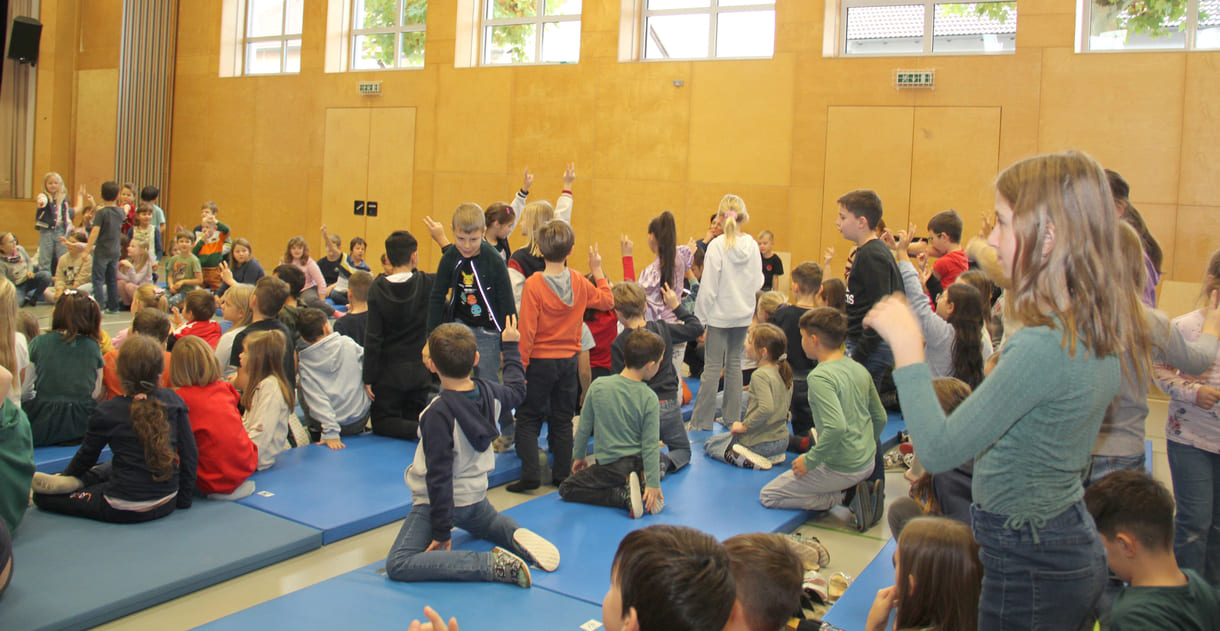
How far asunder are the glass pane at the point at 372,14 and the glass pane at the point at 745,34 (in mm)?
5665

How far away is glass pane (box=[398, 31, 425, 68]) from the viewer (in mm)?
13753

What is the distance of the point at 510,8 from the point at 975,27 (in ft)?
21.4

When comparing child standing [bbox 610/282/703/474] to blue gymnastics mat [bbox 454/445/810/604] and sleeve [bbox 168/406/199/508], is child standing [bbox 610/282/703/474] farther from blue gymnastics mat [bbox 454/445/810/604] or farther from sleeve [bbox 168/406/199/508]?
sleeve [bbox 168/406/199/508]

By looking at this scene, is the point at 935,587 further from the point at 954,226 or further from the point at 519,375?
the point at 954,226

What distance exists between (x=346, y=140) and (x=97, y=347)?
379 inches

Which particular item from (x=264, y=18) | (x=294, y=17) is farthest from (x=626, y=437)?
(x=264, y=18)

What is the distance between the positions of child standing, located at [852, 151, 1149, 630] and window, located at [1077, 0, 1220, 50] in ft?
29.6

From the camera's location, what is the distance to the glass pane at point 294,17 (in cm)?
1505

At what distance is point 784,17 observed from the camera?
10617 mm

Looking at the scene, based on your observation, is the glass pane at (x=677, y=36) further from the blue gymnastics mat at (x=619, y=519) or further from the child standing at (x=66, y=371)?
the child standing at (x=66, y=371)

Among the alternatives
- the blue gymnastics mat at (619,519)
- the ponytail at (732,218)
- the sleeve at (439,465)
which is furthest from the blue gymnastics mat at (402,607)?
the ponytail at (732,218)

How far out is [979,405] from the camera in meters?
1.76

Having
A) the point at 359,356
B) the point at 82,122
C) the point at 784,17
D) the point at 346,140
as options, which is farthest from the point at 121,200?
the point at 784,17

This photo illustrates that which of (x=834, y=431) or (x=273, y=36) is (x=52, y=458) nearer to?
(x=834, y=431)
